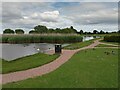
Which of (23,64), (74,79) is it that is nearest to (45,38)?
(23,64)

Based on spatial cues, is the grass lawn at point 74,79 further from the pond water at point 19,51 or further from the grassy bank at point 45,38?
the grassy bank at point 45,38

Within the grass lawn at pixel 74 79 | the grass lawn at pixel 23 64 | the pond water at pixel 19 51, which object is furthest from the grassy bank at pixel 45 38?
the grass lawn at pixel 74 79

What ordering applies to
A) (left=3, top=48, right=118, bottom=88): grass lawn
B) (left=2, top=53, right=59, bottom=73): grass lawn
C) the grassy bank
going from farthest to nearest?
the grassy bank
(left=2, top=53, right=59, bottom=73): grass lawn
(left=3, top=48, right=118, bottom=88): grass lawn

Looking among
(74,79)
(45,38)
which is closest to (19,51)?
(74,79)

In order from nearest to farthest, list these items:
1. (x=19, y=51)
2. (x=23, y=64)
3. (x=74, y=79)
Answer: (x=74, y=79)
(x=23, y=64)
(x=19, y=51)

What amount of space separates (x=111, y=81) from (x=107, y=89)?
3.46 feet

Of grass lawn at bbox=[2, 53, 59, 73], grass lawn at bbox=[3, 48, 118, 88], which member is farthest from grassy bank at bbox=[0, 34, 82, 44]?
grass lawn at bbox=[3, 48, 118, 88]

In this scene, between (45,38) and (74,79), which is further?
(45,38)

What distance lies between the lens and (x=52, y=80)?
797 cm

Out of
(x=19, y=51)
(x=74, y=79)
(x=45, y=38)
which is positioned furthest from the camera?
(x=45, y=38)

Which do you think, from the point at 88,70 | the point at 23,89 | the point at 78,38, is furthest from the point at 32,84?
the point at 78,38

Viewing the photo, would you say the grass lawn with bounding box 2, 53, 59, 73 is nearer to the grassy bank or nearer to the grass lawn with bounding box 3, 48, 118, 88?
the grass lawn with bounding box 3, 48, 118, 88

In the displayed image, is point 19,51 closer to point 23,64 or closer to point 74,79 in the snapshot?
point 23,64

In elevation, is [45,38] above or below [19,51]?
above
